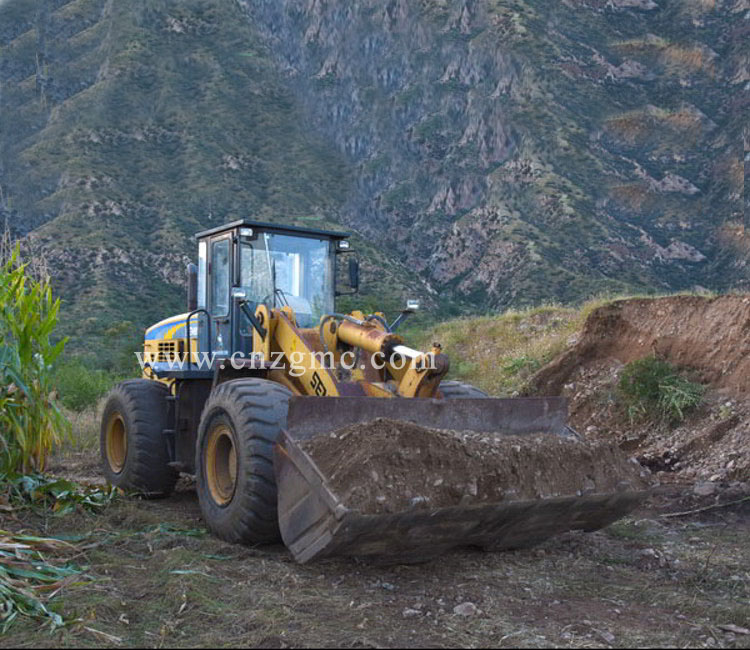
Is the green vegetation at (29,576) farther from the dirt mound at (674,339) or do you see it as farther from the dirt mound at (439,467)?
the dirt mound at (674,339)

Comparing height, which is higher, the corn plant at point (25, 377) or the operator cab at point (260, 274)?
the operator cab at point (260, 274)

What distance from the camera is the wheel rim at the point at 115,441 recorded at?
29.6 feet

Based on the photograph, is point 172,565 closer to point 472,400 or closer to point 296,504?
point 296,504

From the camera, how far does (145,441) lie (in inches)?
328

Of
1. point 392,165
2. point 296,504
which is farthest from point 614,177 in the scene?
point 296,504

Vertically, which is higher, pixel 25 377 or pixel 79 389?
pixel 25 377

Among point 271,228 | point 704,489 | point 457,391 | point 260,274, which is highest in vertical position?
point 271,228

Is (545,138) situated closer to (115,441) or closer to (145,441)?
(115,441)

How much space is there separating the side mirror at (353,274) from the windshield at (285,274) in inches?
14.3

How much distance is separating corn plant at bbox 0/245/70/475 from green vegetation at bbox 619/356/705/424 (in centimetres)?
833

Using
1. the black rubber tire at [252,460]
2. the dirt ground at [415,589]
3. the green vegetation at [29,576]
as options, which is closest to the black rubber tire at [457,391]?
the dirt ground at [415,589]

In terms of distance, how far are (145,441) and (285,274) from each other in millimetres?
2305

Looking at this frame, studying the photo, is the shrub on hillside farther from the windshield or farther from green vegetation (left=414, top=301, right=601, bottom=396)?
the windshield

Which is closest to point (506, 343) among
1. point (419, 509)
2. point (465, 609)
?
point (419, 509)
